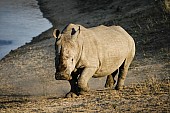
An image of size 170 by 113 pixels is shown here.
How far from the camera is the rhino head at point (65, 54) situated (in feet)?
32.7

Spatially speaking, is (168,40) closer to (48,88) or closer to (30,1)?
(48,88)

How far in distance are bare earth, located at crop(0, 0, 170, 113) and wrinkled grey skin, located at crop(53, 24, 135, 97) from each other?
427 mm

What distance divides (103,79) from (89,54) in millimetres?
4069

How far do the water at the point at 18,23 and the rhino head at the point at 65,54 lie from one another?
39.3 ft

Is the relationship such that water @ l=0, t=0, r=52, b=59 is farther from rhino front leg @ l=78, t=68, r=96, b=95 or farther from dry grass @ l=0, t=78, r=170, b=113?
rhino front leg @ l=78, t=68, r=96, b=95

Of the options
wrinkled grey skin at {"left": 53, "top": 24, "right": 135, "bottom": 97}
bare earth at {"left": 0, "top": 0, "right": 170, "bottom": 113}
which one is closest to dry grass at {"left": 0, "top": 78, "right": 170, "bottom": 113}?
bare earth at {"left": 0, "top": 0, "right": 170, "bottom": 113}

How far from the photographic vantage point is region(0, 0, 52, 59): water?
25.8 m

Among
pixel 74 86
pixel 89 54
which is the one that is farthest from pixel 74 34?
pixel 74 86

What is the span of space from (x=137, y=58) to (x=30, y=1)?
96.7ft

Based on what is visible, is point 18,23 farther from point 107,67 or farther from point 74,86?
point 74,86

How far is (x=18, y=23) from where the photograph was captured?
32281mm

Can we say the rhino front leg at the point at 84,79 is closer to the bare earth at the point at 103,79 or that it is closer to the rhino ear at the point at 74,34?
the bare earth at the point at 103,79

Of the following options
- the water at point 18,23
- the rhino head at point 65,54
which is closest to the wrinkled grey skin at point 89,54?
the rhino head at point 65,54

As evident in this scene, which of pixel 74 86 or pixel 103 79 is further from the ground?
pixel 74 86
